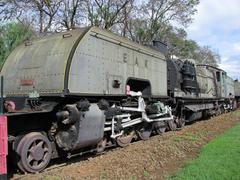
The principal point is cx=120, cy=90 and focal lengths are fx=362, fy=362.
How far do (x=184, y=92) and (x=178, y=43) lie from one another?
40253 millimetres

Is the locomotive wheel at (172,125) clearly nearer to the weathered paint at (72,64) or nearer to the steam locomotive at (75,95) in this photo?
the steam locomotive at (75,95)

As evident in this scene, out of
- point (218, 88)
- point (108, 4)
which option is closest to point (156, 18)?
point (108, 4)

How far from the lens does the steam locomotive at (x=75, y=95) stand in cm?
821

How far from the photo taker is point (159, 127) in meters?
14.5

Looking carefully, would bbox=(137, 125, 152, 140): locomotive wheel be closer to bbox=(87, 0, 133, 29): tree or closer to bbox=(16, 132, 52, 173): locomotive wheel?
bbox=(16, 132, 52, 173): locomotive wheel

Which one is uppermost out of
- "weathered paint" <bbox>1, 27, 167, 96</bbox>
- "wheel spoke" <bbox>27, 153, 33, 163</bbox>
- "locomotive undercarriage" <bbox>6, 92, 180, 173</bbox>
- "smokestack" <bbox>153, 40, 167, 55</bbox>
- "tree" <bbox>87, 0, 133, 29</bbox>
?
"tree" <bbox>87, 0, 133, 29</bbox>

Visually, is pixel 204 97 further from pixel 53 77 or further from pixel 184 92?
pixel 53 77

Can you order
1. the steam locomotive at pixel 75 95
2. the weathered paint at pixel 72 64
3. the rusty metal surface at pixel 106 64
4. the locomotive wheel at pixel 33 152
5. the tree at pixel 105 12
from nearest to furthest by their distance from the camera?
the locomotive wheel at pixel 33 152
the steam locomotive at pixel 75 95
the weathered paint at pixel 72 64
the rusty metal surface at pixel 106 64
the tree at pixel 105 12

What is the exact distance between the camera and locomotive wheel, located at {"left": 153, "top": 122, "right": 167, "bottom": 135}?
1430 centimetres

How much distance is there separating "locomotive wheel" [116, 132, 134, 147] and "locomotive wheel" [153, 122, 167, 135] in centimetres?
235

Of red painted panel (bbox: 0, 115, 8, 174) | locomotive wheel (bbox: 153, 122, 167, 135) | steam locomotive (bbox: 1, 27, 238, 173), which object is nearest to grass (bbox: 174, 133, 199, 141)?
steam locomotive (bbox: 1, 27, 238, 173)

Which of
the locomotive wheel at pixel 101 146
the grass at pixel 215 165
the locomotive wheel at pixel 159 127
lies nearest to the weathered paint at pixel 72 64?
the locomotive wheel at pixel 101 146

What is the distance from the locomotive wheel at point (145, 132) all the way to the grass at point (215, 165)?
3273mm

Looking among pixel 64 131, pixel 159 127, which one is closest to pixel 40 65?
pixel 64 131
